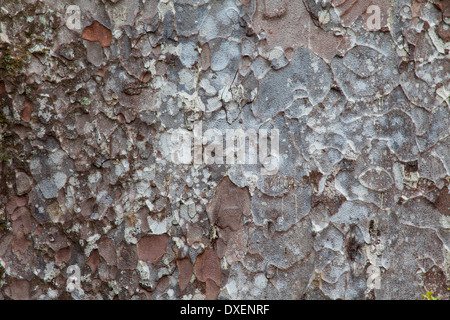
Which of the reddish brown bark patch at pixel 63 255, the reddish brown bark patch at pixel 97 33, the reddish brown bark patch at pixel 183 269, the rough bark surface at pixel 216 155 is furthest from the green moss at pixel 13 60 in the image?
the reddish brown bark patch at pixel 183 269

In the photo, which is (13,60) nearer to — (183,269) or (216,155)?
(216,155)

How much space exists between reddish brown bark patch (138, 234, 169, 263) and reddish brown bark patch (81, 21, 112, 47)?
0.65m

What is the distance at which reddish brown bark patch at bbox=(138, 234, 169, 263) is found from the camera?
1149 millimetres

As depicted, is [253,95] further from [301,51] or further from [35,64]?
[35,64]

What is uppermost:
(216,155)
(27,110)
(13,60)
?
(13,60)

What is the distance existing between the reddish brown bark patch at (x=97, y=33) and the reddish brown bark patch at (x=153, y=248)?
0.65 m

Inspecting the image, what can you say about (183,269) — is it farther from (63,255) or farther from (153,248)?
(63,255)

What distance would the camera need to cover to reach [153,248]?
3.77ft

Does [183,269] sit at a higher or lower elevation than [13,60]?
lower

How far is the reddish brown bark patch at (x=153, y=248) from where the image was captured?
3.77 feet

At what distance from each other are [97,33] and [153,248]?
28.2 inches

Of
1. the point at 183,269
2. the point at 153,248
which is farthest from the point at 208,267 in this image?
the point at 153,248

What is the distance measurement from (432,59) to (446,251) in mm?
629

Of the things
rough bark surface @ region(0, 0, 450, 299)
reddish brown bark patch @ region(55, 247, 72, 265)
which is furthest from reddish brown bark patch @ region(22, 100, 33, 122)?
reddish brown bark patch @ region(55, 247, 72, 265)
